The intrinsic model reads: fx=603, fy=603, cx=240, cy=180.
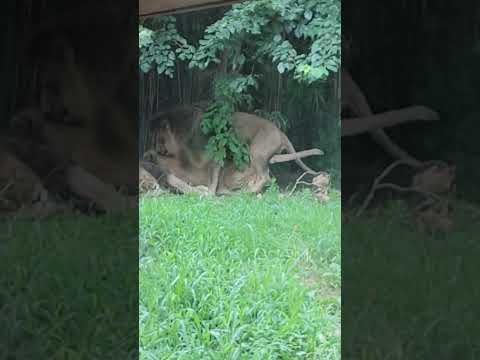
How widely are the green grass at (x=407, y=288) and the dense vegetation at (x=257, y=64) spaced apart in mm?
3649

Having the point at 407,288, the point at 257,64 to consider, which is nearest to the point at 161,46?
the point at 257,64

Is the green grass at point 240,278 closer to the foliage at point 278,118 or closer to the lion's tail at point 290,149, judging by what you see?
the lion's tail at point 290,149

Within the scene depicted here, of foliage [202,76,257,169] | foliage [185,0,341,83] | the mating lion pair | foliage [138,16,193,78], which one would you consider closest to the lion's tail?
the mating lion pair

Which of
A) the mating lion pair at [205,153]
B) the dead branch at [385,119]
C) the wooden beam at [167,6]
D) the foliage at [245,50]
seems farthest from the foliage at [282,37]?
the dead branch at [385,119]

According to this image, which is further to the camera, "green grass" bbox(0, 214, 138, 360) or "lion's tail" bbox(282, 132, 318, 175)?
"lion's tail" bbox(282, 132, 318, 175)

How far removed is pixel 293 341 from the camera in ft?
13.5

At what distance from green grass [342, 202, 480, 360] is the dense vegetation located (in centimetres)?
365

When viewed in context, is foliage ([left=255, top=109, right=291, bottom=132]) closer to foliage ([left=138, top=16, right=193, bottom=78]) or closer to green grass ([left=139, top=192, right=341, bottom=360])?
green grass ([left=139, top=192, right=341, bottom=360])

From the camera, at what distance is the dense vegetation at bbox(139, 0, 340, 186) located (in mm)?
5602

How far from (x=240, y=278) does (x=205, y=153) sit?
1653mm

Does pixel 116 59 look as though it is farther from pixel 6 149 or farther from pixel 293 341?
pixel 293 341

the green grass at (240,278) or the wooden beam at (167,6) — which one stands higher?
the wooden beam at (167,6)

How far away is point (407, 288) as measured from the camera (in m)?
2.02

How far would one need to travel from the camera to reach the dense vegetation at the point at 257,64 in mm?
5602
